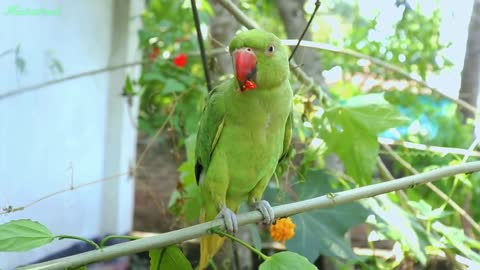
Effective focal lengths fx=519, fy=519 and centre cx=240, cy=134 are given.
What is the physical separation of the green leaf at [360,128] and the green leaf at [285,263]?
1.77 feet

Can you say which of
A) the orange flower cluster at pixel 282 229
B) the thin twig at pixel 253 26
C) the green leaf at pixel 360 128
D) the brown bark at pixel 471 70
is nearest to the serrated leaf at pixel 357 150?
the green leaf at pixel 360 128

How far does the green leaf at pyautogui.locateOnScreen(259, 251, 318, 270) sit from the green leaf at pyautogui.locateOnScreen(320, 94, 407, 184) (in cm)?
54

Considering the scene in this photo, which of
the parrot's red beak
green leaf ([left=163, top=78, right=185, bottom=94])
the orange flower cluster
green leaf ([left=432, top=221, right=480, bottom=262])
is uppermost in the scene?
green leaf ([left=163, top=78, right=185, bottom=94])

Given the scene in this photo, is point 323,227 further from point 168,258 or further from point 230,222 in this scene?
point 168,258

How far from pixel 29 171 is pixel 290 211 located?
530mm

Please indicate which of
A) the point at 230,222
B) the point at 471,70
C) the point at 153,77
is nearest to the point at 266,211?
the point at 230,222

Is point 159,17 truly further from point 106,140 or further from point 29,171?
point 29,171

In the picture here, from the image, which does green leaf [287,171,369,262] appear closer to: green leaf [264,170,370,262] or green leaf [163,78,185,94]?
green leaf [264,170,370,262]

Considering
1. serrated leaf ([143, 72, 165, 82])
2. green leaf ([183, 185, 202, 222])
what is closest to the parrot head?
green leaf ([183, 185, 202, 222])

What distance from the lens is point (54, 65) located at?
1260mm

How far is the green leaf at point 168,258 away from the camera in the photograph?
771mm

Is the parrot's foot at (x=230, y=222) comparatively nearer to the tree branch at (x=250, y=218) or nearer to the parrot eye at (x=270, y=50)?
the tree branch at (x=250, y=218)

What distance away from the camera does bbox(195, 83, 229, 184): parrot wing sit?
100 centimetres

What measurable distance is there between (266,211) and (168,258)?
25 centimetres
